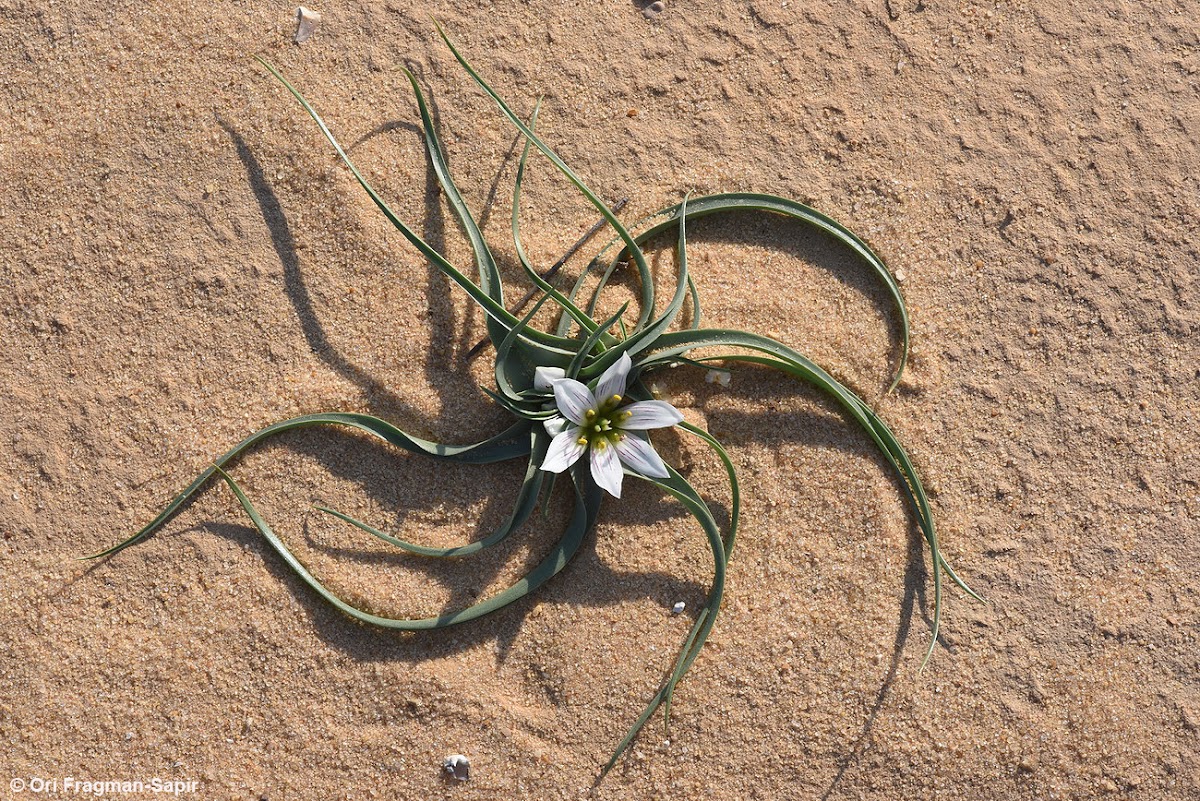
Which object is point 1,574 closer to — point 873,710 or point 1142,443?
point 873,710

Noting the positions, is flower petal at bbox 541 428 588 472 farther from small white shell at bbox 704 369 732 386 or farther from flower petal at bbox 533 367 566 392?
small white shell at bbox 704 369 732 386

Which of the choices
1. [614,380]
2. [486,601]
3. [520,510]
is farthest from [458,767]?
[614,380]

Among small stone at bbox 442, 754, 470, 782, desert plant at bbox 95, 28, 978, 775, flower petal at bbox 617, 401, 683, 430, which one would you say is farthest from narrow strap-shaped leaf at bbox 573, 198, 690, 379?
small stone at bbox 442, 754, 470, 782

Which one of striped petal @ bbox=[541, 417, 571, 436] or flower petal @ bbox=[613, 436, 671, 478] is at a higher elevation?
flower petal @ bbox=[613, 436, 671, 478]

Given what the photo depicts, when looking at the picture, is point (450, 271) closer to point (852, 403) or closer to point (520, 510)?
point (520, 510)

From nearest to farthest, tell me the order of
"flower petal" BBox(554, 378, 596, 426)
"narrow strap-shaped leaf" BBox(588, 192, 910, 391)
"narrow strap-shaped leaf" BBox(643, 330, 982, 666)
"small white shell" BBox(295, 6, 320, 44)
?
"flower petal" BBox(554, 378, 596, 426) → "narrow strap-shaped leaf" BBox(643, 330, 982, 666) → "narrow strap-shaped leaf" BBox(588, 192, 910, 391) → "small white shell" BBox(295, 6, 320, 44)

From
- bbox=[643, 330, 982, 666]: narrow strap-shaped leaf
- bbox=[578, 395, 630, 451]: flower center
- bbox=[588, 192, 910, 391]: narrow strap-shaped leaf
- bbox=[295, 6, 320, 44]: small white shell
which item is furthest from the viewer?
bbox=[295, 6, 320, 44]: small white shell
